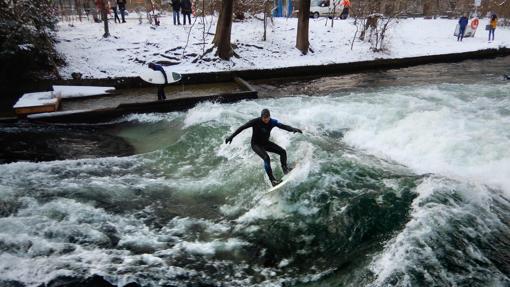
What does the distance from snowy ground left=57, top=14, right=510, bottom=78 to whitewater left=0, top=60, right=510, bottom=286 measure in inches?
250

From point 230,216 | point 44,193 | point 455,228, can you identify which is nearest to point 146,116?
point 44,193

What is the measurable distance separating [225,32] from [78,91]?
7246 millimetres

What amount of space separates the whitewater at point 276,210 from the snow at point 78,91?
3.51 m

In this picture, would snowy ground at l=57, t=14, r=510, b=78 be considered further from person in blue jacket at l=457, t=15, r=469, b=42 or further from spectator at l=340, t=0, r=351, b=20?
spectator at l=340, t=0, r=351, b=20

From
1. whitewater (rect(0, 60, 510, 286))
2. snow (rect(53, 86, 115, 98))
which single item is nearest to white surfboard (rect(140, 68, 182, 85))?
whitewater (rect(0, 60, 510, 286))

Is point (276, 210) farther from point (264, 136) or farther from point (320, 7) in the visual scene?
point (320, 7)

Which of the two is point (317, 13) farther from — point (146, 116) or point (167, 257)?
point (167, 257)

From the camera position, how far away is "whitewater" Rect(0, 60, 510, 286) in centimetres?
610

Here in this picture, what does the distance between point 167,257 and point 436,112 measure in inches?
397

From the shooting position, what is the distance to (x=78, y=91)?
48.6 feet

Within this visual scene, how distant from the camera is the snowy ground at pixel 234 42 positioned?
57.8 feet

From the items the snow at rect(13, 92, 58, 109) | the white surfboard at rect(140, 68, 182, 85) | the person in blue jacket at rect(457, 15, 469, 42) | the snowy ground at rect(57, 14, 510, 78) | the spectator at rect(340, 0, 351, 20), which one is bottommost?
the snow at rect(13, 92, 58, 109)

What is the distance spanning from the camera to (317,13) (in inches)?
1179

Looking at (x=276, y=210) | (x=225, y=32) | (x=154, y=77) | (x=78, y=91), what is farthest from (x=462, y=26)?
(x=276, y=210)
